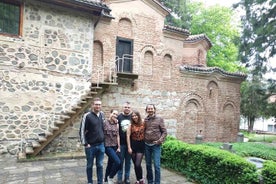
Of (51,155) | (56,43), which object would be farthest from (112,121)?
(56,43)

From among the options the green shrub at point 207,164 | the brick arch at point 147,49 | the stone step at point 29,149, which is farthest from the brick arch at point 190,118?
the stone step at point 29,149

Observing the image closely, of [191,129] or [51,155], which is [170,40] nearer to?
[191,129]

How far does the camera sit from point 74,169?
7.10 metres

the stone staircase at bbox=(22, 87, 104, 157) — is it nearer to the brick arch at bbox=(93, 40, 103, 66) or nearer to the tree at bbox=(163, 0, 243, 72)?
the brick arch at bbox=(93, 40, 103, 66)

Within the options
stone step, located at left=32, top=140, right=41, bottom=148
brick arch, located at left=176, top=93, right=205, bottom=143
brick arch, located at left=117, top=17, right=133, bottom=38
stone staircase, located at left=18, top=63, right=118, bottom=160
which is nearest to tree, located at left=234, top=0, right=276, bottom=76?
brick arch, located at left=176, top=93, right=205, bottom=143

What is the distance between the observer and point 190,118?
1425cm

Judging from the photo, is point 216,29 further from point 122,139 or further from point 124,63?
point 122,139

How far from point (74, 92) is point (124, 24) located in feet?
15.7

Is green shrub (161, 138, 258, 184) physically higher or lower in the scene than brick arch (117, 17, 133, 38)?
lower

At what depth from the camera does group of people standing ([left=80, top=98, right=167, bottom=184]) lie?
5094 millimetres

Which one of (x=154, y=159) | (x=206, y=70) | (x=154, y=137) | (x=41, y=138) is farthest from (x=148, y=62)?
(x=154, y=159)

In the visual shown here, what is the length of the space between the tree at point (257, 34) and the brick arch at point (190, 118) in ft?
12.9

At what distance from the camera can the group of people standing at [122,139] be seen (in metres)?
5.09

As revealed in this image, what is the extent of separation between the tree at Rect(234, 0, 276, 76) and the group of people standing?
10576 millimetres
